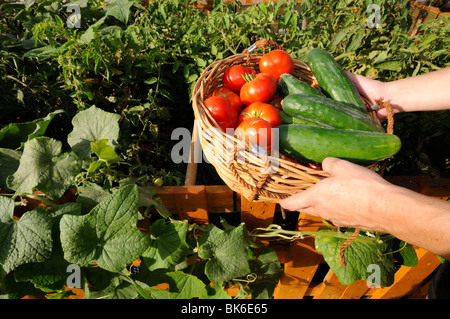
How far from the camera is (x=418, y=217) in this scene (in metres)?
0.75

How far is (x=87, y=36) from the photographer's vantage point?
3.52 feet

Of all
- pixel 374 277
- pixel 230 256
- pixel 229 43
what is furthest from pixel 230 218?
pixel 229 43

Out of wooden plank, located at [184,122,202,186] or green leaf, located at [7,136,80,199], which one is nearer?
green leaf, located at [7,136,80,199]

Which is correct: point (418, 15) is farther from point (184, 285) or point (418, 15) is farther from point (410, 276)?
point (184, 285)

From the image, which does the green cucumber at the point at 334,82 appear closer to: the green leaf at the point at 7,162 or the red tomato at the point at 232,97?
the red tomato at the point at 232,97

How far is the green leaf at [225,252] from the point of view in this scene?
1.01 meters

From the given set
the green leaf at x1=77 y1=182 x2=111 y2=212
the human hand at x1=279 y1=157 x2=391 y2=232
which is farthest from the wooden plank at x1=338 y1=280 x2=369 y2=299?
the green leaf at x1=77 y1=182 x2=111 y2=212

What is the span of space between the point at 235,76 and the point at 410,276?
1.58 meters

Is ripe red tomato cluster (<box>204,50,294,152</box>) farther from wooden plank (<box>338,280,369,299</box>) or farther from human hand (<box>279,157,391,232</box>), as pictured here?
wooden plank (<box>338,280,369,299</box>)

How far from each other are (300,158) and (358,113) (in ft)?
0.95

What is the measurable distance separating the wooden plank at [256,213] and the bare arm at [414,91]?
2.31 ft

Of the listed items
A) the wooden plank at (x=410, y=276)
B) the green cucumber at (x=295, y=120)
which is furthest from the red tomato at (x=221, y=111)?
the wooden plank at (x=410, y=276)

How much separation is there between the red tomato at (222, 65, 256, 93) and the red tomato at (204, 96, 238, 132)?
0.20 m

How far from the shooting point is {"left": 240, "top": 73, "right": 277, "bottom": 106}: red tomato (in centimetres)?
120
